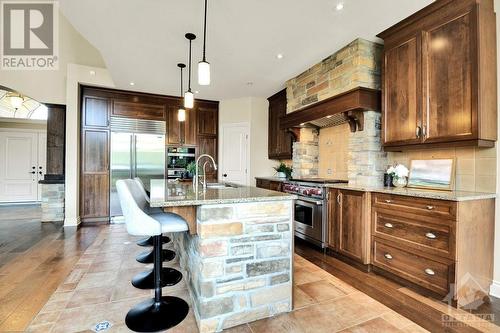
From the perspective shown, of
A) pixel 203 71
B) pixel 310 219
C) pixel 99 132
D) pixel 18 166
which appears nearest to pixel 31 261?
pixel 99 132

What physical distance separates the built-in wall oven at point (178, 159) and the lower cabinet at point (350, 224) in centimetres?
356

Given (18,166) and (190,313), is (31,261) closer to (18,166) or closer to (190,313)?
(190,313)

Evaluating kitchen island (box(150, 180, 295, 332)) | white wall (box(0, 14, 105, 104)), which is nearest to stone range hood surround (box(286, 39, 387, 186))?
kitchen island (box(150, 180, 295, 332))

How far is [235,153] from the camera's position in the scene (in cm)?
579

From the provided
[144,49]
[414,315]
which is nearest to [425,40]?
[414,315]

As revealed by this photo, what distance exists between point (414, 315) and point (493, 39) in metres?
2.54

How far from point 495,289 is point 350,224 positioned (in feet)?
4.32

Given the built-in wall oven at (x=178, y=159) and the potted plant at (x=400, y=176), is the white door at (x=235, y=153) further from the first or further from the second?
the potted plant at (x=400, y=176)

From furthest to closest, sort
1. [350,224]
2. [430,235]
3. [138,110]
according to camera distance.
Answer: [138,110] → [350,224] → [430,235]

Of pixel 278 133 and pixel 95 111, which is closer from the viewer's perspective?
pixel 95 111

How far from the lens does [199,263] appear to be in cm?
177

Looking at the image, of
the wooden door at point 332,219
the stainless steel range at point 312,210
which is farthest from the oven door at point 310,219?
the wooden door at point 332,219

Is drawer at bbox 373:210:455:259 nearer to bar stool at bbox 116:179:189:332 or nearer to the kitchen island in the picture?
the kitchen island

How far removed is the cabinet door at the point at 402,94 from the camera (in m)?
2.62
